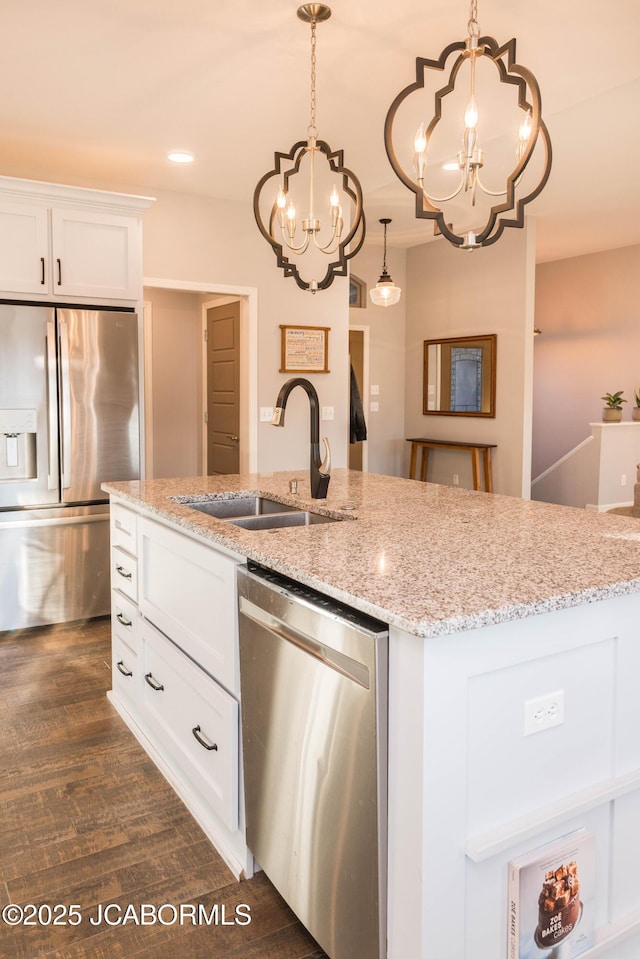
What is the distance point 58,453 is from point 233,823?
8.33 feet

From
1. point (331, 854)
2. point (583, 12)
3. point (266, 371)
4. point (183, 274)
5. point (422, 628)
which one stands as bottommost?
point (331, 854)

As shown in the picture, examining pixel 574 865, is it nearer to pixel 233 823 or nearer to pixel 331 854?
pixel 331 854

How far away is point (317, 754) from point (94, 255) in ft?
10.9

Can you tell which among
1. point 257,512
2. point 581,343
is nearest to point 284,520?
point 257,512

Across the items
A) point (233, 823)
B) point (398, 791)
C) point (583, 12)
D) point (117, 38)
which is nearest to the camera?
point (398, 791)

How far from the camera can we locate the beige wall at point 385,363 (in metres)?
7.64

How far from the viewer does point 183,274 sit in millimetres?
4852

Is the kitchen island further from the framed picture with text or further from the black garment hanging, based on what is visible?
the black garment hanging

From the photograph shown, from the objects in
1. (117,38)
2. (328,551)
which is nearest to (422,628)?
(328,551)

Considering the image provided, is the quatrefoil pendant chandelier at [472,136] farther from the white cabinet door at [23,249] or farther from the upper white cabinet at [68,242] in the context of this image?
the white cabinet door at [23,249]

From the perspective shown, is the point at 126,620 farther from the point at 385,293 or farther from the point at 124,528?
the point at 385,293

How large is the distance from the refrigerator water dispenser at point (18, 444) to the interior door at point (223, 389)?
1.97 metres

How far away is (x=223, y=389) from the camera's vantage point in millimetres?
5863

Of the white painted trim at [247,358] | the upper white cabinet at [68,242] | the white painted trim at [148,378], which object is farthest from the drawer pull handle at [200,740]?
the white painted trim at [148,378]
